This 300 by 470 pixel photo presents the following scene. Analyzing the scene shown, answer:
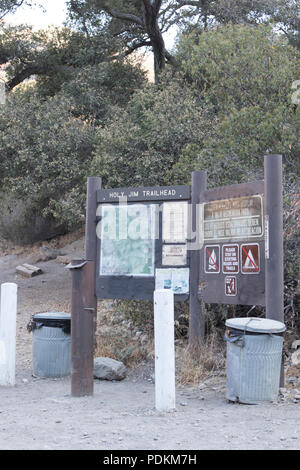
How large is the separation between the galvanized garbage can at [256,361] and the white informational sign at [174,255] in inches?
86.0

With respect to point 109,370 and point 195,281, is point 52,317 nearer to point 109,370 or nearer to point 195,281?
point 109,370

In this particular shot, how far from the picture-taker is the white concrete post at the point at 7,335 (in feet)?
23.6

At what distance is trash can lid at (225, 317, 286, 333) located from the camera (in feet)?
19.4

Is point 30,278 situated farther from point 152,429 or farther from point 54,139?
point 152,429

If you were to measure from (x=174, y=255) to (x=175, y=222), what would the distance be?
0.46 m

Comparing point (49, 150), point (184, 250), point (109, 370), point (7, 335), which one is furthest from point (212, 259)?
point (49, 150)

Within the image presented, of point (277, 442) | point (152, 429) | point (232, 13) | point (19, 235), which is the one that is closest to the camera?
point (277, 442)

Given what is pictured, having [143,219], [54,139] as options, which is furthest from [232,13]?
[143,219]

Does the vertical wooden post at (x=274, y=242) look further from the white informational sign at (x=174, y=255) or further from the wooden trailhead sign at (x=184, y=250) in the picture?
the white informational sign at (x=174, y=255)

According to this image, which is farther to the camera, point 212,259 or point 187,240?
point 187,240

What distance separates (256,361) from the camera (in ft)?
19.5

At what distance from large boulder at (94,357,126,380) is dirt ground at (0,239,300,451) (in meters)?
0.09

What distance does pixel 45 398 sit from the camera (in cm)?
656
